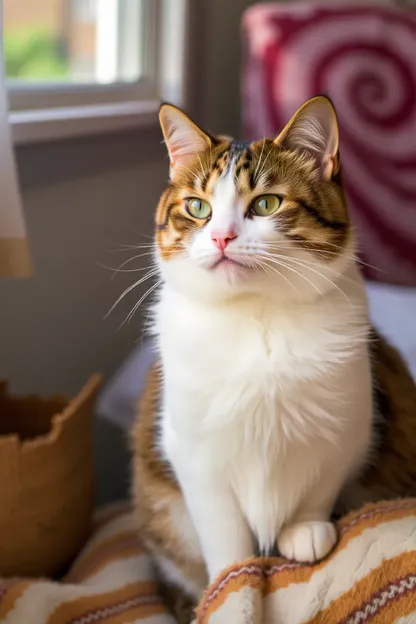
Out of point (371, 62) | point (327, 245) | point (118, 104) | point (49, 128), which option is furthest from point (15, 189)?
point (371, 62)

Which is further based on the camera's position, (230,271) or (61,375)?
(61,375)

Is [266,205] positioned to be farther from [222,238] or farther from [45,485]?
[45,485]

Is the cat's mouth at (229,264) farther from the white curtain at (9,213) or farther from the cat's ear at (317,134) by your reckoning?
the white curtain at (9,213)

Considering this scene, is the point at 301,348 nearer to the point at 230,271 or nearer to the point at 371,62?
the point at 230,271

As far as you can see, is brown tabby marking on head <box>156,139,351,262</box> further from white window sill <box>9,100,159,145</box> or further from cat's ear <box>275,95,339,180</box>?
white window sill <box>9,100,159,145</box>

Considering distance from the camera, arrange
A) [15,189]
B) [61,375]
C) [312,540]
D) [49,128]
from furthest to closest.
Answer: [61,375] < [49,128] < [15,189] < [312,540]

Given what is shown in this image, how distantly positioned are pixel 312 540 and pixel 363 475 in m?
0.15

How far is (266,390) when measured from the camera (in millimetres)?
787

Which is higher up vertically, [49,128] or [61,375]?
[49,128]

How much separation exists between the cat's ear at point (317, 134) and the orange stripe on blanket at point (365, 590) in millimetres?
446

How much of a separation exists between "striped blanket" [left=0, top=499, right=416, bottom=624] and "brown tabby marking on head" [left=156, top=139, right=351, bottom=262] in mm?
338

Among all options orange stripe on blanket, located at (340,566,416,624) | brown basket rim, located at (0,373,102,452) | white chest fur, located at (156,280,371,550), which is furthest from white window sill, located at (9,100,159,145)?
orange stripe on blanket, located at (340,566,416,624)

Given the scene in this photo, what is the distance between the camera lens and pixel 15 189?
37.0 inches

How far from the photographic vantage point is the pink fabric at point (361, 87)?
1.51 meters
